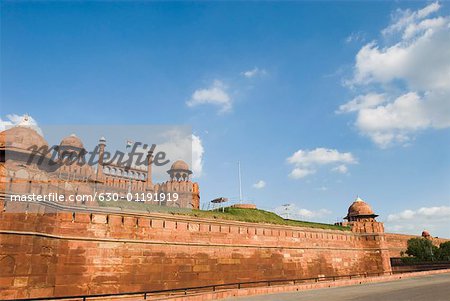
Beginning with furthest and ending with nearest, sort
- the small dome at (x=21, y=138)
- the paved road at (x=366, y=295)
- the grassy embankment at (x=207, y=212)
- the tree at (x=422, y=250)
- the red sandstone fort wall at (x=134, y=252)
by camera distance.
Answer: the tree at (x=422, y=250) < the grassy embankment at (x=207, y=212) < the small dome at (x=21, y=138) < the paved road at (x=366, y=295) < the red sandstone fort wall at (x=134, y=252)

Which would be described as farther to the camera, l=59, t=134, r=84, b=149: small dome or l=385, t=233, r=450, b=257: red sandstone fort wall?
l=385, t=233, r=450, b=257: red sandstone fort wall

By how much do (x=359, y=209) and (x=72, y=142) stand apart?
30.7m

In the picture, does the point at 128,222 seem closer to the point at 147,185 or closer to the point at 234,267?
the point at 234,267

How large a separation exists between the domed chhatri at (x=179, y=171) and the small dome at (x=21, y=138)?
18.8m

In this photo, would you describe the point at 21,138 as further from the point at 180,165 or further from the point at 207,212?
the point at 180,165

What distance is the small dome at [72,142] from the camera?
2969 centimetres

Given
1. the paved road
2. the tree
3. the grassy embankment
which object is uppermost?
the grassy embankment

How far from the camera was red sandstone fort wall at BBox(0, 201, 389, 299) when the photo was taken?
10008mm

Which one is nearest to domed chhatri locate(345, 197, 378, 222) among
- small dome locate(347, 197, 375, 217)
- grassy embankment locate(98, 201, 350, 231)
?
small dome locate(347, 197, 375, 217)

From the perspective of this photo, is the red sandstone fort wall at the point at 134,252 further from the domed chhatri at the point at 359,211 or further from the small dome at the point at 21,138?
the domed chhatri at the point at 359,211

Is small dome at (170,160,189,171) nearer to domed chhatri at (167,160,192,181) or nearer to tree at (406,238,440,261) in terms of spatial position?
domed chhatri at (167,160,192,181)

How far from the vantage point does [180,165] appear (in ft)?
120

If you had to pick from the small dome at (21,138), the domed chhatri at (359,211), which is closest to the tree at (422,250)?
the domed chhatri at (359,211)

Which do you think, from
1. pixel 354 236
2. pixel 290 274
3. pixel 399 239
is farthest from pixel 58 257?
pixel 399 239
